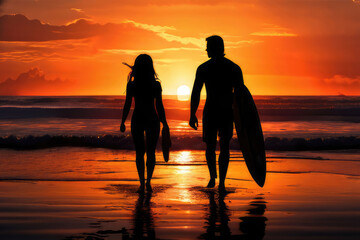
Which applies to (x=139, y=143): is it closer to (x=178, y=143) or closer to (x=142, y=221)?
(x=142, y=221)

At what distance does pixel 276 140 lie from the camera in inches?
725

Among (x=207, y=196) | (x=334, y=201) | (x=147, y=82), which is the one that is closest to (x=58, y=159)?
(x=147, y=82)

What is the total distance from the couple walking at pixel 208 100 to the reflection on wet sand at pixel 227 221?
1116 mm

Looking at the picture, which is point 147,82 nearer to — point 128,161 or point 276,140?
point 128,161

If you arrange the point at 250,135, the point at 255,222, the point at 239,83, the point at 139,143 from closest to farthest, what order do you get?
the point at 255,222, the point at 239,83, the point at 250,135, the point at 139,143

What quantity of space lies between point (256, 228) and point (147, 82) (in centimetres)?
349

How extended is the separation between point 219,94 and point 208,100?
0.19m

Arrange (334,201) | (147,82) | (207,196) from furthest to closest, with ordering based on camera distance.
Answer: (147,82)
(207,196)
(334,201)

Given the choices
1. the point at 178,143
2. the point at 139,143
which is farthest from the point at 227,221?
the point at 178,143

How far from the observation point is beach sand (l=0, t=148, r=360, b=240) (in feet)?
16.9

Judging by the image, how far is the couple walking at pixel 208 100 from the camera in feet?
26.0

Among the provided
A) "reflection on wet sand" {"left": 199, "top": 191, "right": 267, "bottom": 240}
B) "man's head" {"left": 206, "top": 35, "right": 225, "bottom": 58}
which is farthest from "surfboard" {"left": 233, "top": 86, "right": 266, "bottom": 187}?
"reflection on wet sand" {"left": 199, "top": 191, "right": 267, "bottom": 240}

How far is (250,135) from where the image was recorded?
8031mm

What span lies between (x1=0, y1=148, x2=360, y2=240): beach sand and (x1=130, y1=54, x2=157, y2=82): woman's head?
1.70 meters
